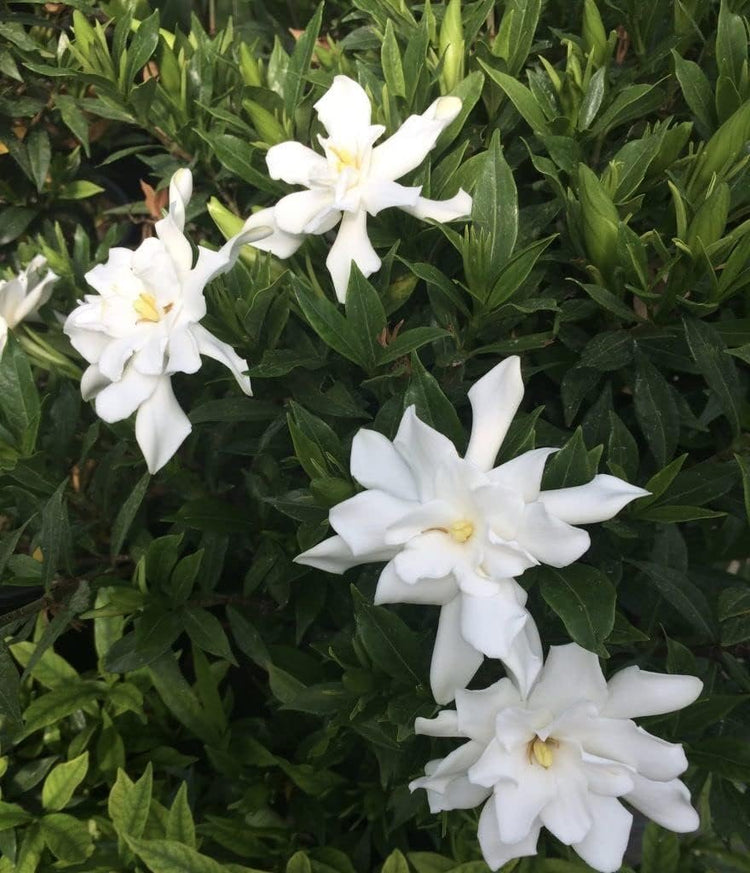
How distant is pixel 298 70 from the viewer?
100 centimetres

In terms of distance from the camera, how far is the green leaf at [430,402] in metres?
0.74

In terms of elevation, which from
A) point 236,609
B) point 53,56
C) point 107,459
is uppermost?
point 53,56

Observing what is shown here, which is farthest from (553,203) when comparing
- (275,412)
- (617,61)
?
(275,412)

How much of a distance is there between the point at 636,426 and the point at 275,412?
489 mm

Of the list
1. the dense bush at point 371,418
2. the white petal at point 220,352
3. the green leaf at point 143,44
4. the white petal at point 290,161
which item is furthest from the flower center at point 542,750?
the green leaf at point 143,44

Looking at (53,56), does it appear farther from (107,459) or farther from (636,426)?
(636,426)

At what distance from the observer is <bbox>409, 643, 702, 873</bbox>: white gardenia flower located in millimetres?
675

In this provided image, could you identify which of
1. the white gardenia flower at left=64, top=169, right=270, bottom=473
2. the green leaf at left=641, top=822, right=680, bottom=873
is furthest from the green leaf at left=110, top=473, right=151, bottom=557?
the green leaf at left=641, top=822, right=680, bottom=873

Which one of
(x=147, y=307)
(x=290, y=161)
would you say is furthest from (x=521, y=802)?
(x=290, y=161)

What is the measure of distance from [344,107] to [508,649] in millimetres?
636

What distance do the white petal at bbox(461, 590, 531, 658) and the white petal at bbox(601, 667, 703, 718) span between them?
0.17 metres

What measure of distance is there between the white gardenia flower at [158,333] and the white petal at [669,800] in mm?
554

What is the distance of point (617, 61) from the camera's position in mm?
1071

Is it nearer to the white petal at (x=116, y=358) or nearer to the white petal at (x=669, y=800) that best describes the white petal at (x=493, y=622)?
the white petal at (x=669, y=800)
